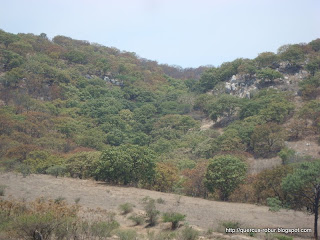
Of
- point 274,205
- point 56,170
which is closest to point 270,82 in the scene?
point 56,170

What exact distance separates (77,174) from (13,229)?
21.0 metres

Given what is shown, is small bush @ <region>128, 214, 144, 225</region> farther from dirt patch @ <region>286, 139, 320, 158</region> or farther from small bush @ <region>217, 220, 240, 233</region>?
dirt patch @ <region>286, 139, 320, 158</region>

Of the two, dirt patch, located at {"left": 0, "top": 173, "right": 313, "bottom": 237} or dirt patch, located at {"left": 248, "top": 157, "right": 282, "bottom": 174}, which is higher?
dirt patch, located at {"left": 248, "top": 157, "right": 282, "bottom": 174}

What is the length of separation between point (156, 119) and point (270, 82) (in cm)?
2301

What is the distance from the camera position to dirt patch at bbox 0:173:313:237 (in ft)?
56.5

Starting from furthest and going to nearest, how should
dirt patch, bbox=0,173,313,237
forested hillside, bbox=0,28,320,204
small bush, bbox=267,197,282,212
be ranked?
forested hillside, bbox=0,28,320,204 → dirt patch, bbox=0,173,313,237 → small bush, bbox=267,197,282,212

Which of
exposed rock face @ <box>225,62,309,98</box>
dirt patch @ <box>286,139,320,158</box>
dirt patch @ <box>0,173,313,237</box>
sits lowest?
dirt patch @ <box>0,173,313,237</box>

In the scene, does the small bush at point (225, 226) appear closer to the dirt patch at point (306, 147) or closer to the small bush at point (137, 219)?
the small bush at point (137, 219)

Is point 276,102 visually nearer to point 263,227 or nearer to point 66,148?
point 66,148

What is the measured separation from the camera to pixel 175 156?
43375 millimetres

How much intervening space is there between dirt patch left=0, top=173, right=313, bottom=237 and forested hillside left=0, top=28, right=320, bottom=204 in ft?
6.95

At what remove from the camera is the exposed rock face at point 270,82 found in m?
62.2

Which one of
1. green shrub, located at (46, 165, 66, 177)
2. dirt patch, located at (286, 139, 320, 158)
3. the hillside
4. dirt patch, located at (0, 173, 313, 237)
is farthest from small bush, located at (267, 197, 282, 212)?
dirt patch, located at (286, 139, 320, 158)

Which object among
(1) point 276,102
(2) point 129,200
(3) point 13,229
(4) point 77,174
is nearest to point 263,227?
(2) point 129,200
